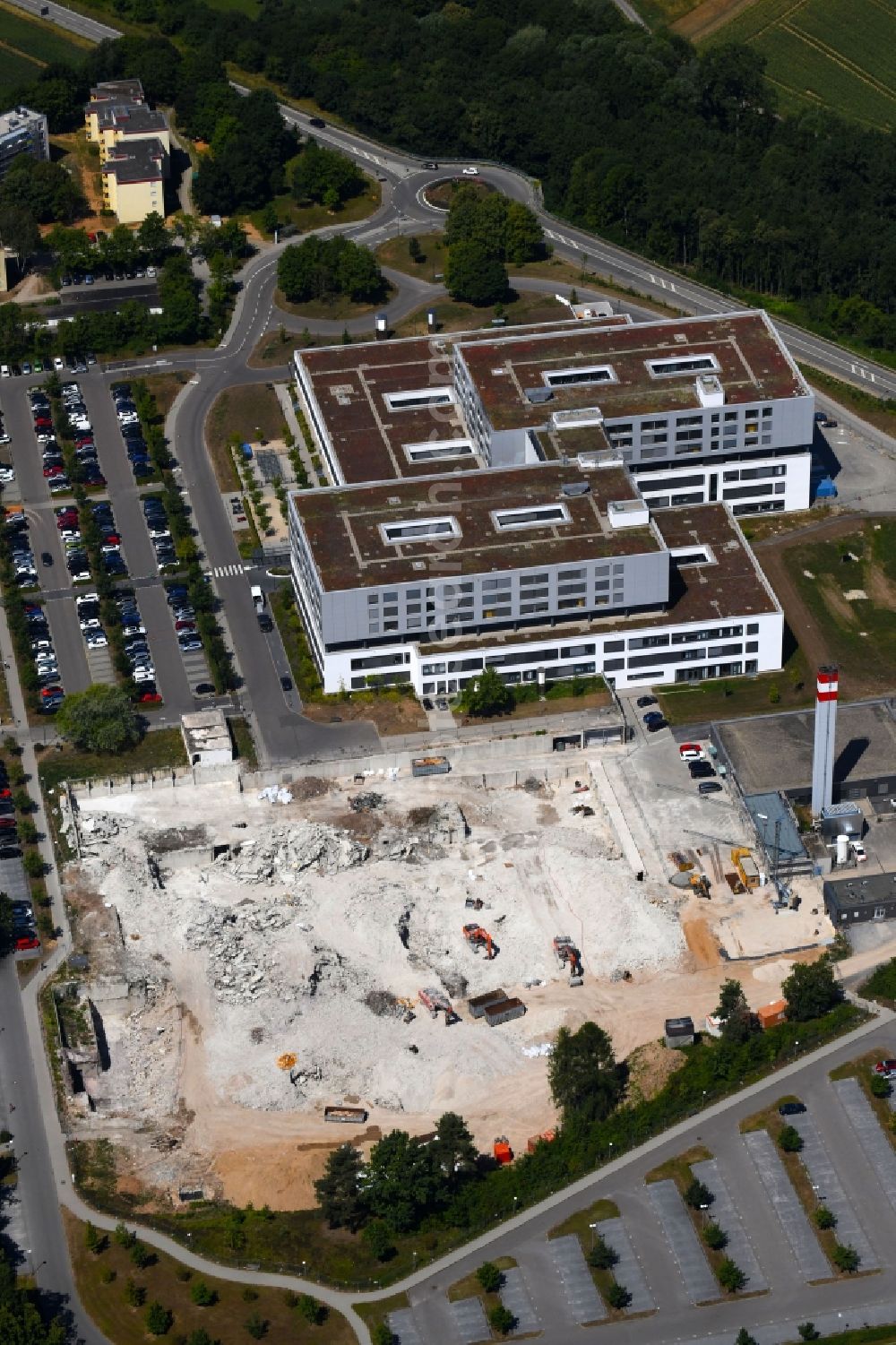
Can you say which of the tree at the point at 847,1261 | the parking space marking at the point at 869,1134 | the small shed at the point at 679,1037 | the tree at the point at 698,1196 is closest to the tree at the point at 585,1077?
the small shed at the point at 679,1037

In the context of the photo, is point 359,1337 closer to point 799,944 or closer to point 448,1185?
point 448,1185

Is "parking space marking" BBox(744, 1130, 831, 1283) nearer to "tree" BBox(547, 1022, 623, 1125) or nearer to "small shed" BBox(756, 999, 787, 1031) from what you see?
"tree" BBox(547, 1022, 623, 1125)

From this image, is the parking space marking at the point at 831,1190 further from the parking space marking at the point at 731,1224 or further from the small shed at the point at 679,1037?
the small shed at the point at 679,1037

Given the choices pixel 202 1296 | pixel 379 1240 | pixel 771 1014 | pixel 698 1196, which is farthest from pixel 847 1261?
pixel 202 1296

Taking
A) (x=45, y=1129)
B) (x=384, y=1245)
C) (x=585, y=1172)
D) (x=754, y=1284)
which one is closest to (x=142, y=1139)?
(x=45, y=1129)

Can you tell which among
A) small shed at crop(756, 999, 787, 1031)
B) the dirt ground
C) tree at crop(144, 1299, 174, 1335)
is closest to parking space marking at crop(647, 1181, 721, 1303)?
the dirt ground

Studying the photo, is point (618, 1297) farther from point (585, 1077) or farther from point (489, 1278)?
point (585, 1077)
